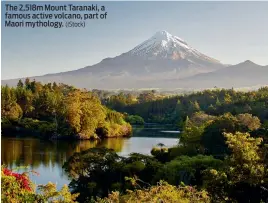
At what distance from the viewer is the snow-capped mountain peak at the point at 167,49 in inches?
4766

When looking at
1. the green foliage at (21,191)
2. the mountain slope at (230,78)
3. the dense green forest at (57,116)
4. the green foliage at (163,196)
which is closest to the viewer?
the green foliage at (21,191)

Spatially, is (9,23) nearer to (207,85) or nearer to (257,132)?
(257,132)

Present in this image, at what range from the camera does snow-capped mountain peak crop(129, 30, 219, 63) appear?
397ft

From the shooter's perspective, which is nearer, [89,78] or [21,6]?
[21,6]

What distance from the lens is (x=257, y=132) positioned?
12234mm

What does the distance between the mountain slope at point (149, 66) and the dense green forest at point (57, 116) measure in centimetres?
8713

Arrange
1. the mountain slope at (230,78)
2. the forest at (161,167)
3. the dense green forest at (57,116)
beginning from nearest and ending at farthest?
1. the forest at (161,167)
2. the dense green forest at (57,116)
3. the mountain slope at (230,78)

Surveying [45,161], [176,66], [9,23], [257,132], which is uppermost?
[176,66]

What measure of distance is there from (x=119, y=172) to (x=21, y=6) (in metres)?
5.79

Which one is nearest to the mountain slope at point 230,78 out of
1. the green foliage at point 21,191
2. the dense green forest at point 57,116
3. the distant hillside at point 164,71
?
the distant hillside at point 164,71

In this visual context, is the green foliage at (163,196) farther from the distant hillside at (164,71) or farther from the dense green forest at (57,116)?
the distant hillside at (164,71)

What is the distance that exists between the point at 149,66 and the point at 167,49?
21.6 ft

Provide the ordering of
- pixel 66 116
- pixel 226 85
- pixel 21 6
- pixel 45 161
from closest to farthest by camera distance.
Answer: pixel 21 6 → pixel 45 161 → pixel 66 116 → pixel 226 85

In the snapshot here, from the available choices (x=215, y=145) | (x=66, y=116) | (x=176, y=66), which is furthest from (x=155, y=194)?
(x=176, y=66)
